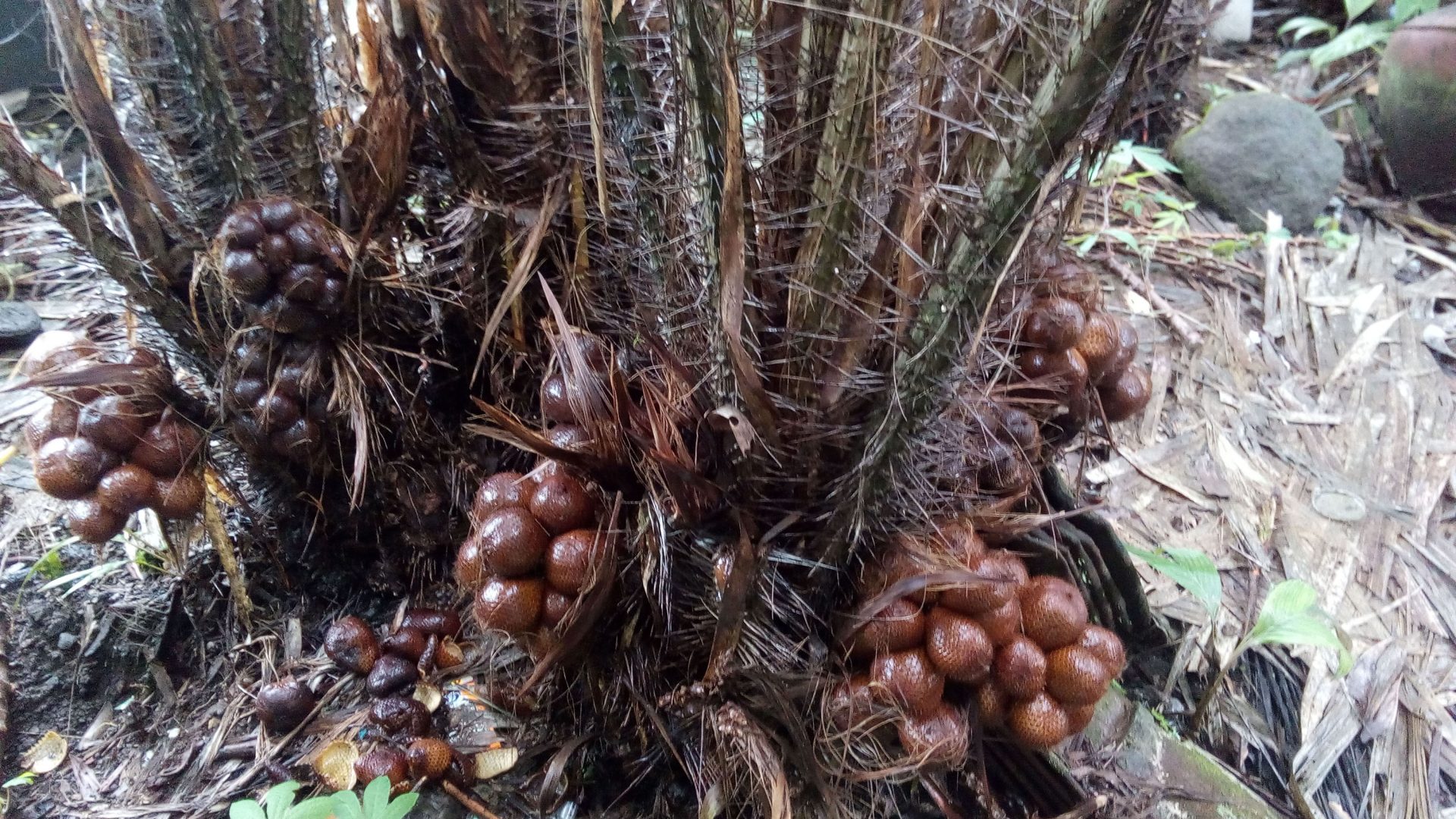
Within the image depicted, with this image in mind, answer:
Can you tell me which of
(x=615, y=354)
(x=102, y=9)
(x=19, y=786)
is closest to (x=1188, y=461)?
(x=615, y=354)

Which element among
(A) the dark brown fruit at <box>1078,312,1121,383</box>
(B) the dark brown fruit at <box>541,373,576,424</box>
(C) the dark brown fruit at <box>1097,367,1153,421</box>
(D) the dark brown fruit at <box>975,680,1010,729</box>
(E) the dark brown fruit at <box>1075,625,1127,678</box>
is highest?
(A) the dark brown fruit at <box>1078,312,1121,383</box>

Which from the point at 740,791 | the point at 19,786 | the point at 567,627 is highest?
the point at 567,627

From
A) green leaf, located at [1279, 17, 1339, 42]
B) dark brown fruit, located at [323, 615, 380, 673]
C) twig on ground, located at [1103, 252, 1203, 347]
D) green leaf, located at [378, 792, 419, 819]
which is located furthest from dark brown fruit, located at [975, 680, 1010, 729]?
green leaf, located at [1279, 17, 1339, 42]

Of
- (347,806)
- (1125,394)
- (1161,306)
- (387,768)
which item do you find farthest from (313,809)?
(1161,306)

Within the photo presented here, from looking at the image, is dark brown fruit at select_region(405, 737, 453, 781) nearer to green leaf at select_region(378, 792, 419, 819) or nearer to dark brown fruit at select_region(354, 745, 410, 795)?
dark brown fruit at select_region(354, 745, 410, 795)

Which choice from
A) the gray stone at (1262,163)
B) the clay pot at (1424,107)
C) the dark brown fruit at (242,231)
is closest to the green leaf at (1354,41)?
the clay pot at (1424,107)

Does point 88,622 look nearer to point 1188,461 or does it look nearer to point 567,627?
point 567,627
